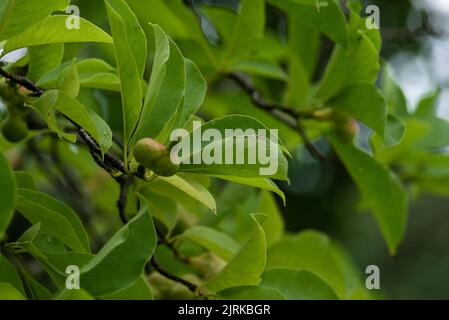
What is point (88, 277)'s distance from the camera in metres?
0.86

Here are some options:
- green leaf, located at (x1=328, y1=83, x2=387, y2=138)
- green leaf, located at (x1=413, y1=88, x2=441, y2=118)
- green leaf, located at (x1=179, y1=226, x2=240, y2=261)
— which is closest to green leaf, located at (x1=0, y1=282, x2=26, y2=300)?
green leaf, located at (x1=179, y1=226, x2=240, y2=261)

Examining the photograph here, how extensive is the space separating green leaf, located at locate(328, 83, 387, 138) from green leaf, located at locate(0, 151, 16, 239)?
710 mm

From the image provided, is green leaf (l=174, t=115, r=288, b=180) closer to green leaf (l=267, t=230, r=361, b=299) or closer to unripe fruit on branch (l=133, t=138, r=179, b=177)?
unripe fruit on branch (l=133, t=138, r=179, b=177)

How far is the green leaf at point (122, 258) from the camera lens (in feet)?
2.80

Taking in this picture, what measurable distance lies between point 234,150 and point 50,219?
281mm

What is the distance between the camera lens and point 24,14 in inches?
37.0

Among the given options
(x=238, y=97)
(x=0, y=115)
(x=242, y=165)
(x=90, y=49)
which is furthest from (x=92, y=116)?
(x=90, y=49)

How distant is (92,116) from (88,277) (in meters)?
0.23

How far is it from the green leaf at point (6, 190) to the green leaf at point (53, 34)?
31cm

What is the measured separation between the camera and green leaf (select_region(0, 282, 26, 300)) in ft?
2.85

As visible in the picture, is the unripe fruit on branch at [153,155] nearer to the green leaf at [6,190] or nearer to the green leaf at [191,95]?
the green leaf at [191,95]

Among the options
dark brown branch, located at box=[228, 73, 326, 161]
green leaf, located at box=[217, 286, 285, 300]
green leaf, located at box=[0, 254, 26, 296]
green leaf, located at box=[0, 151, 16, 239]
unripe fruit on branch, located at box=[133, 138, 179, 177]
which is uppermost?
green leaf, located at box=[0, 151, 16, 239]
